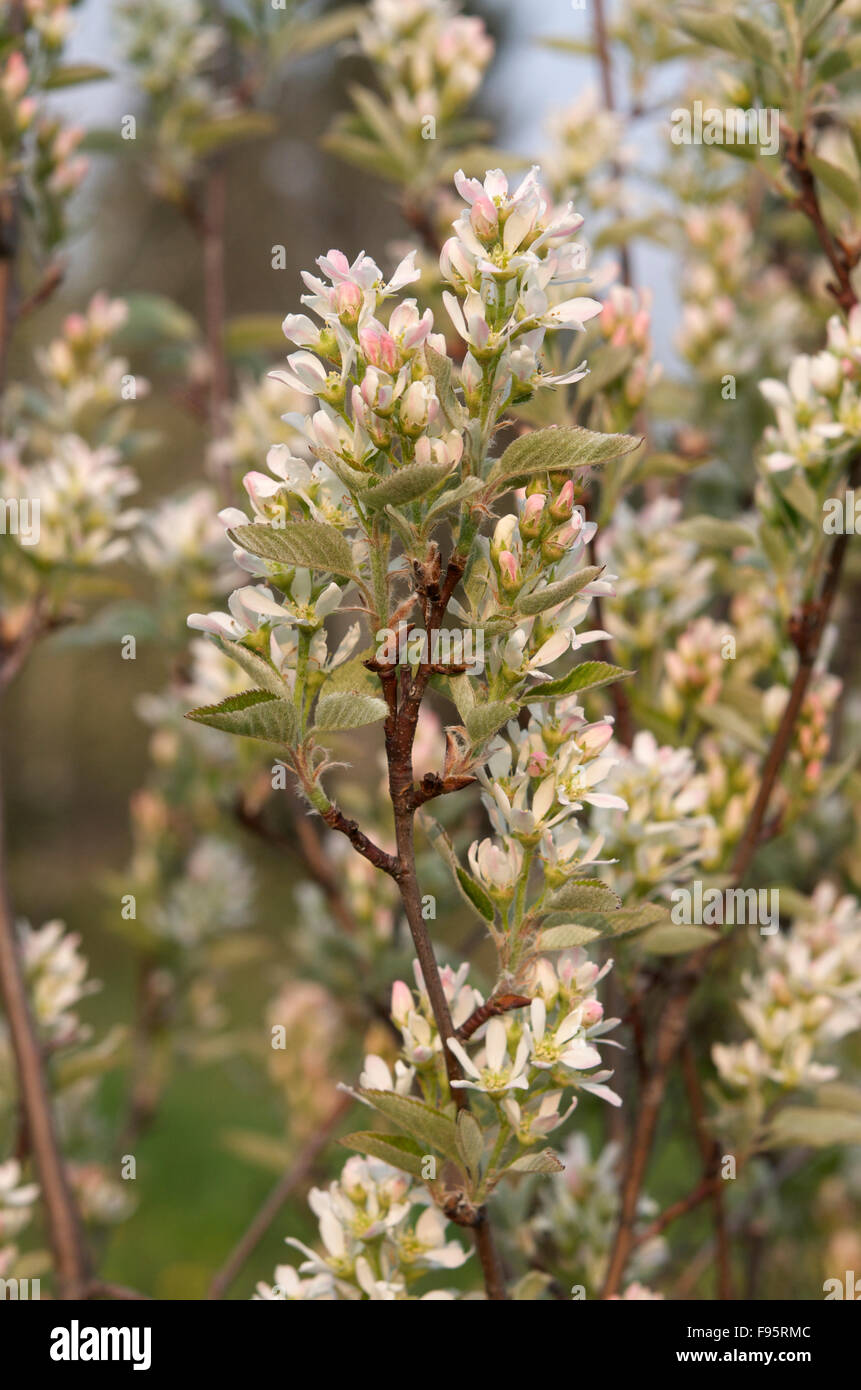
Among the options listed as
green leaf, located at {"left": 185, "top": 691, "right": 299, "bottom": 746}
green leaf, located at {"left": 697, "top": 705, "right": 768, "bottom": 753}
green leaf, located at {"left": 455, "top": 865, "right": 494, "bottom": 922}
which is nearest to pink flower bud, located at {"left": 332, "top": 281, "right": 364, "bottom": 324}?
green leaf, located at {"left": 185, "top": 691, "right": 299, "bottom": 746}

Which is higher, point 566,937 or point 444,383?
point 444,383

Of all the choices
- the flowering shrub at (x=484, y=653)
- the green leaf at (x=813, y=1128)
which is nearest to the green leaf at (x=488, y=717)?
the flowering shrub at (x=484, y=653)

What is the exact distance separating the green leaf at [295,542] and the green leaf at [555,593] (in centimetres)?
10

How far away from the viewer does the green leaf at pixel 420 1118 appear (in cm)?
74

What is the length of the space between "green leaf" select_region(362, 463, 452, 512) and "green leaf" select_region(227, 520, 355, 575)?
0.10 feet

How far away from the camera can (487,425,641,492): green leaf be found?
0.69m

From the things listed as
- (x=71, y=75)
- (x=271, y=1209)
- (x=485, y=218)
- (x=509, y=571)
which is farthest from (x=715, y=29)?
(x=271, y=1209)

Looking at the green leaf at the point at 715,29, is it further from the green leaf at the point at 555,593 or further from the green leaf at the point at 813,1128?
the green leaf at the point at 813,1128

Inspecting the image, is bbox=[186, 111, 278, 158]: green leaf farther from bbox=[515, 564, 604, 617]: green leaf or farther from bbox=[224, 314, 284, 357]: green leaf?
bbox=[515, 564, 604, 617]: green leaf

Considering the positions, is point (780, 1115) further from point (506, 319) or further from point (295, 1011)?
point (295, 1011)

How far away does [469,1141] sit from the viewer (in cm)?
76

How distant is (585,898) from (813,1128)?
0.55m

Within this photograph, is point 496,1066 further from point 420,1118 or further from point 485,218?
point 485,218

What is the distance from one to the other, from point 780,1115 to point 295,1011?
1377 mm
